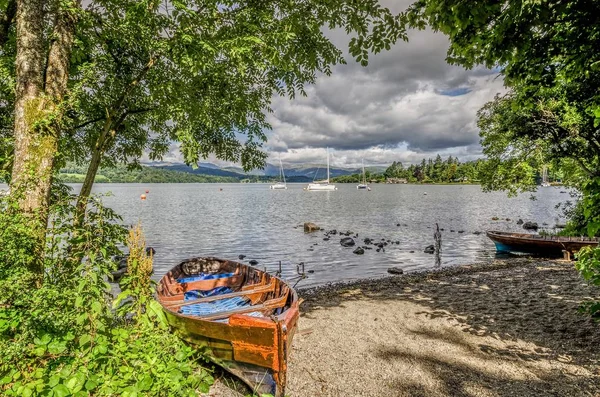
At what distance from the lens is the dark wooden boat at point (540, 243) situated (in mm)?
19720

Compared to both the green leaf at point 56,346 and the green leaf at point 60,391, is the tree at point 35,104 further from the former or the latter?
the green leaf at point 60,391

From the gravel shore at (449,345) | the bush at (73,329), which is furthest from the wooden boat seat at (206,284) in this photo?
the bush at (73,329)

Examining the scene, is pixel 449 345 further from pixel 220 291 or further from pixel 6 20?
pixel 6 20

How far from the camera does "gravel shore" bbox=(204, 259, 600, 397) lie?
19.5 feet

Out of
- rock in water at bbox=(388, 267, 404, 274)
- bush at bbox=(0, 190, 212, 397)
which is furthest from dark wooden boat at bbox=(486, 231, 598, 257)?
bush at bbox=(0, 190, 212, 397)

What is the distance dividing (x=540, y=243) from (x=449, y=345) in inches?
735

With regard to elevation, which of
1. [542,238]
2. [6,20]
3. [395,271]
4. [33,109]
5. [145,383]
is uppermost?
[6,20]

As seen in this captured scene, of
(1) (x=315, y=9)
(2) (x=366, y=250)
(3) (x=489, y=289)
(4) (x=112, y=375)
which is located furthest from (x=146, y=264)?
(2) (x=366, y=250)

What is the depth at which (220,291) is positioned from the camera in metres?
9.76

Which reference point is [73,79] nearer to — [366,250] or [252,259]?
[252,259]

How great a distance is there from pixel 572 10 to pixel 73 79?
962 cm

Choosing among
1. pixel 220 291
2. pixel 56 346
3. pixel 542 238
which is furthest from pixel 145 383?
pixel 542 238

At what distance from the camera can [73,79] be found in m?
7.73

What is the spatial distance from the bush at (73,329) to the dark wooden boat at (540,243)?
23.3 m
